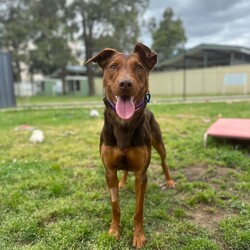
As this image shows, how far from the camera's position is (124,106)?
231cm

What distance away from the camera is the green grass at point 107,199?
8.13ft

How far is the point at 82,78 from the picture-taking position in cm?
3641

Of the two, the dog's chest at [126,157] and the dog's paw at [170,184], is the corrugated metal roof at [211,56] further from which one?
the dog's chest at [126,157]

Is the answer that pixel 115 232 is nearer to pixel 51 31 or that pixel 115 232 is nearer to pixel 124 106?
pixel 124 106

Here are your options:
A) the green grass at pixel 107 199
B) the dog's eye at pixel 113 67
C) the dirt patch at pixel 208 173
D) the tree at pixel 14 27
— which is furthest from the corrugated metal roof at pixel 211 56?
the dog's eye at pixel 113 67

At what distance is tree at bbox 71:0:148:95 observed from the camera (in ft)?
88.8

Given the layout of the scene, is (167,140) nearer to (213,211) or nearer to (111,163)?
(213,211)

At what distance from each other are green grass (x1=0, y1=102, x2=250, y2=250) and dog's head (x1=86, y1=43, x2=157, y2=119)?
118 centimetres

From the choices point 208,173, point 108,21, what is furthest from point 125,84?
point 108,21

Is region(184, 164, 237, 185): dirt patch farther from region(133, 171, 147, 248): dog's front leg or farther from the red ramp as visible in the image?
region(133, 171, 147, 248): dog's front leg

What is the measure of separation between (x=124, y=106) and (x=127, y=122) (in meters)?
0.19

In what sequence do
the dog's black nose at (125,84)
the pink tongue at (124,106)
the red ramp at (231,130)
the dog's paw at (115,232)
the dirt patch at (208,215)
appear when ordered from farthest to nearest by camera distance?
1. the red ramp at (231,130)
2. the dirt patch at (208,215)
3. the dog's paw at (115,232)
4. the pink tongue at (124,106)
5. the dog's black nose at (125,84)

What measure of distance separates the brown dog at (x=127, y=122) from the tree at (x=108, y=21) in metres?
25.3

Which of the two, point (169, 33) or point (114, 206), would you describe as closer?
point (114, 206)
